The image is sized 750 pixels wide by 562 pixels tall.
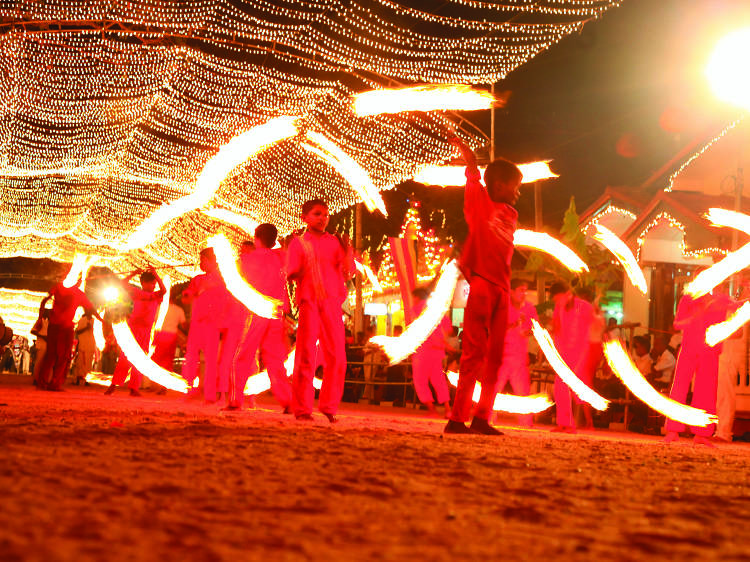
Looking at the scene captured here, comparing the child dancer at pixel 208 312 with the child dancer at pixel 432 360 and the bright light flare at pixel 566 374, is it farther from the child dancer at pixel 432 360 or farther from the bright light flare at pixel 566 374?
the bright light flare at pixel 566 374

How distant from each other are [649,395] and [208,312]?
5424 mm

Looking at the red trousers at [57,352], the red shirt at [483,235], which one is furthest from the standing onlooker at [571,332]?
the red trousers at [57,352]

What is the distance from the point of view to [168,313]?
1589 cm

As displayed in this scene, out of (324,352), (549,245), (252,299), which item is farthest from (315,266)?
(549,245)

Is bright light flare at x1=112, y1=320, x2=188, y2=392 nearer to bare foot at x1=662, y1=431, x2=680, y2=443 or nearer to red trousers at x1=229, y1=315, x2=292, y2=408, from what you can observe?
red trousers at x1=229, y1=315, x2=292, y2=408

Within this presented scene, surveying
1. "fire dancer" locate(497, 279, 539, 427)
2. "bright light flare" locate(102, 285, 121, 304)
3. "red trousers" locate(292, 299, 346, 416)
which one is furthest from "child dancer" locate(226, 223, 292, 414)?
"bright light flare" locate(102, 285, 121, 304)

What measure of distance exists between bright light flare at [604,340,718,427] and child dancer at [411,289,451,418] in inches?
98.8

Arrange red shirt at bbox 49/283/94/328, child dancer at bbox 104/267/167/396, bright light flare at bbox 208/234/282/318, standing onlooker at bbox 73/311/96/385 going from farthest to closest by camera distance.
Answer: standing onlooker at bbox 73/311/96/385 → red shirt at bbox 49/283/94/328 → child dancer at bbox 104/267/167/396 → bright light flare at bbox 208/234/282/318

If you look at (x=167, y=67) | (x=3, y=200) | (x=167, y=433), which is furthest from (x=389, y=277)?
(x=167, y=433)

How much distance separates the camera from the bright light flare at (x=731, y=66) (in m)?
12.6

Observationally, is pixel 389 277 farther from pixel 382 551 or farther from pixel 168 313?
pixel 382 551

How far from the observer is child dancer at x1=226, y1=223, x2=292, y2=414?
10.1 m

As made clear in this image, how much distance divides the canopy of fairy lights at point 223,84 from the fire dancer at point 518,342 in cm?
265

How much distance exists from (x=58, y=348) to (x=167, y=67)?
4.97 meters
